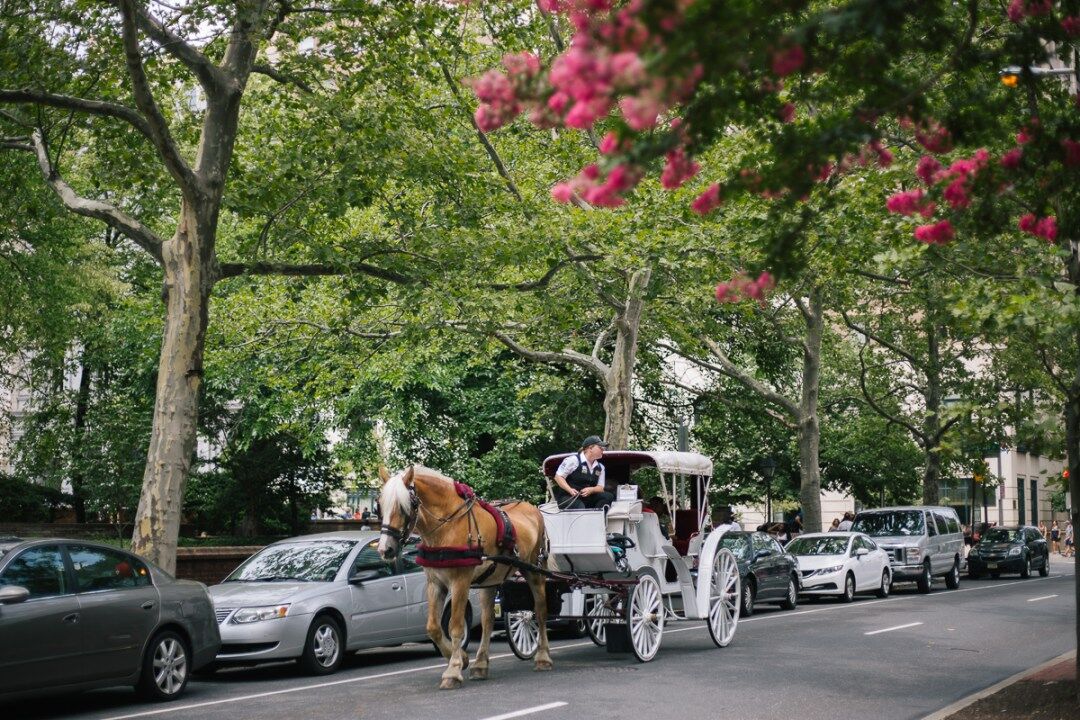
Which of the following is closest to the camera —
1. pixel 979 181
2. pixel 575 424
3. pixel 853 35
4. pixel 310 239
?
pixel 853 35

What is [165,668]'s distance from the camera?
39.1 ft

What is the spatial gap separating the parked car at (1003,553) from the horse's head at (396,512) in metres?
31.0

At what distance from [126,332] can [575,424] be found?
1304 cm

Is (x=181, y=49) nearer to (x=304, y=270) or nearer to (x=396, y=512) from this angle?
(x=304, y=270)

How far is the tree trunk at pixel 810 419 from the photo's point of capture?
113 ft

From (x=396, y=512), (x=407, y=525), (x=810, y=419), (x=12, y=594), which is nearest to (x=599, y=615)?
(x=407, y=525)

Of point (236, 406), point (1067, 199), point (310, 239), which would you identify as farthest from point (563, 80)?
point (236, 406)

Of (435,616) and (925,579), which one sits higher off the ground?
(435,616)

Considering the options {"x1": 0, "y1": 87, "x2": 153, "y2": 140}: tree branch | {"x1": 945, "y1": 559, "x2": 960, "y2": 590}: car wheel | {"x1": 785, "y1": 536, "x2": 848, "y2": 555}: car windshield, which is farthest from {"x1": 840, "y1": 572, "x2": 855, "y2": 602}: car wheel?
{"x1": 0, "y1": 87, "x2": 153, "y2": 140}: tree branch

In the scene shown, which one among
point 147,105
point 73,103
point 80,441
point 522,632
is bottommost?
point 522,632

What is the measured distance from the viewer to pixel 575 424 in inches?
1460

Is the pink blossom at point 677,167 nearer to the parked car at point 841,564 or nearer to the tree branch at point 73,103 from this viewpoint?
the tree branch at point 73,103

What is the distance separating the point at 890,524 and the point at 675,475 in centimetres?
1826

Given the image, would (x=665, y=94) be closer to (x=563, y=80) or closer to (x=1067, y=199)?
(x=563, y=80)
